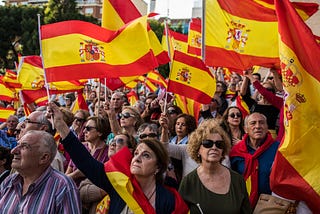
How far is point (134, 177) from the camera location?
3732 mm

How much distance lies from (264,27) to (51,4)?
4084 cm

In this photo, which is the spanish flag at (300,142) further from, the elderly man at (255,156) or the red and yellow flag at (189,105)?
the red and yellow flag at (189,105)

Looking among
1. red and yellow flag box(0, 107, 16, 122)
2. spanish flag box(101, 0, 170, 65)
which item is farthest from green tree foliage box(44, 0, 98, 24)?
spanish flag box(101, 0, 170, 65)

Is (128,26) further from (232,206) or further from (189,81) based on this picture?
(232,206)

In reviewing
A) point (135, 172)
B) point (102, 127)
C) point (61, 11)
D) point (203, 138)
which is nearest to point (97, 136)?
point (102, 127)

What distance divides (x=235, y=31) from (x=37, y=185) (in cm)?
378

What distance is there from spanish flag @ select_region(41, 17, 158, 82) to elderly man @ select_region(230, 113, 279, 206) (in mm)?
1998

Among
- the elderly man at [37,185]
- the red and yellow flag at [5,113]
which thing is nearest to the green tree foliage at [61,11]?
the red and yellow flag at [5,113]

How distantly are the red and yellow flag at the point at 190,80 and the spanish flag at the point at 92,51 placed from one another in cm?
47

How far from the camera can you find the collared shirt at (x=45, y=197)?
3.33 metres

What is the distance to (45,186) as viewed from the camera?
134 inches

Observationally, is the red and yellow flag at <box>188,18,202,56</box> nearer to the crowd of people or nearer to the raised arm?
the crowd of people

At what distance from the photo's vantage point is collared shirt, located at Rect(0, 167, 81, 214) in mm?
3332

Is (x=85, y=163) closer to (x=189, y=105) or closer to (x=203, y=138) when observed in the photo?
(x=203, y=138)
